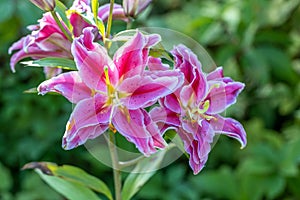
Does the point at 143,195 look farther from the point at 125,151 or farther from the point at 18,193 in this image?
the point at 125,151

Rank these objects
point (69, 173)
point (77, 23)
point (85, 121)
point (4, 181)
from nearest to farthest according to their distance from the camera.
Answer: point (85, 121) < point (77, 23) < point (69, 173) < point (4, 181)

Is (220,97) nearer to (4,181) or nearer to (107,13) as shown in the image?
(107,13)

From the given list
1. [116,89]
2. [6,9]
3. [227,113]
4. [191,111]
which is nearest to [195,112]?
[191,111]

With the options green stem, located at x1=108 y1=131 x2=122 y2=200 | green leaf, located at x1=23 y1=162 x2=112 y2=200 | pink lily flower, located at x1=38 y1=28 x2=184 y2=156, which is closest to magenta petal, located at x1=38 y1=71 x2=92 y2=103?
pink lily flower, located at x1=38 y1=28 x2=184 y2=156

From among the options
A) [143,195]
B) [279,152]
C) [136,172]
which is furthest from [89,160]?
[136,172]

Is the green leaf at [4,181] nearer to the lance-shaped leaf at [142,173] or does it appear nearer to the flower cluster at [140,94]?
the lance-shaped leaf at [142,173]

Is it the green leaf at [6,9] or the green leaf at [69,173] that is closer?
the green leaf at [69,173]

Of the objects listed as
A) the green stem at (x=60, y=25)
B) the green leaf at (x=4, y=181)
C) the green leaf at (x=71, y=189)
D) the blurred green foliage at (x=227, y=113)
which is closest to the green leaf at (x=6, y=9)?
the blurred green foliage at (x=227, y=113)
